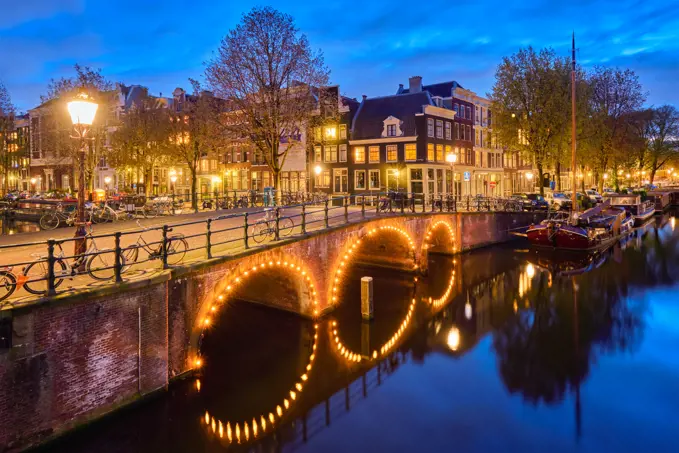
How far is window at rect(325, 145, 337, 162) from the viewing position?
151 ft

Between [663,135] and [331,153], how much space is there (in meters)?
57.4

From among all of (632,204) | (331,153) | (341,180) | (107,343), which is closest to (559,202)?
(632,204)

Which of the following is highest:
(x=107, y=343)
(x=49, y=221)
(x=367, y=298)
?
(x=49, y=221)

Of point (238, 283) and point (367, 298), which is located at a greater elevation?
point (238, 283)

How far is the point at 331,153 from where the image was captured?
46312mm

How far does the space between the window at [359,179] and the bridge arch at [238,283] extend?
2792 cm

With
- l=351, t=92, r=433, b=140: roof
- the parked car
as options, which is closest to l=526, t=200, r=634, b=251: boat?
the parked car

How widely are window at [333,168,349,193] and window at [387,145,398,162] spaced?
463 centimetres

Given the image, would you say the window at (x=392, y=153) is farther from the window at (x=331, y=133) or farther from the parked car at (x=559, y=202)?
the parked car at (x=559, y=202)

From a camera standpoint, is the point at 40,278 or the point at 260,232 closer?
the point at 40,278

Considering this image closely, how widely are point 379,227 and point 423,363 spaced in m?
8.16

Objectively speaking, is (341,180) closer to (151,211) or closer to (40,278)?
(151,211)

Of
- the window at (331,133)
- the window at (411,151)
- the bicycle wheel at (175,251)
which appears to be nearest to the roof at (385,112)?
the window at (411,151)

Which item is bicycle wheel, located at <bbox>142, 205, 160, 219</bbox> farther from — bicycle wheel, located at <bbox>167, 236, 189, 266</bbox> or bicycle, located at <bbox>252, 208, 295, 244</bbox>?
bicycle wheel, located at <bbox>167, 236, 189, 266</bbox>
